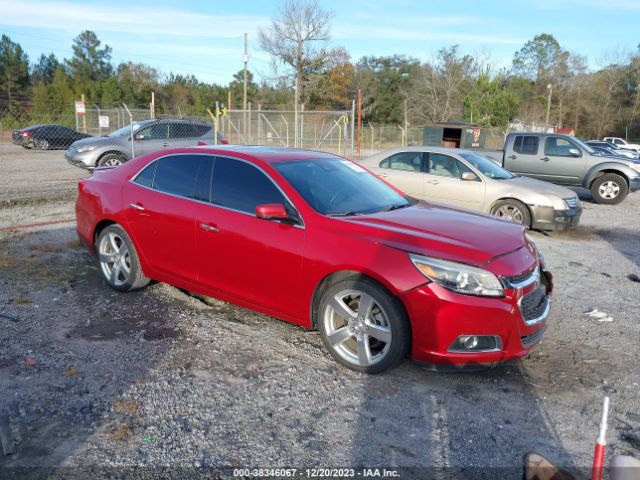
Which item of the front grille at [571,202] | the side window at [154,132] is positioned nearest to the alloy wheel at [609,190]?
the front grille at [571,202]

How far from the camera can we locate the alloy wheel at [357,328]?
378 centimetres

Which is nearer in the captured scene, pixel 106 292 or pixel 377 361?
pixel 377 361

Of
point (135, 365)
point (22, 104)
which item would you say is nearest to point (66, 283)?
point (135, 365)

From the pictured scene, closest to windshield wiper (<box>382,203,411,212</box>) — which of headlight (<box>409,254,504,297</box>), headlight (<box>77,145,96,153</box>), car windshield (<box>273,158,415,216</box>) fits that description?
car windshield (<box>273,158,415,216</box>)

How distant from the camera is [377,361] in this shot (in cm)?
380

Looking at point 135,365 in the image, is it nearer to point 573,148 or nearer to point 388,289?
point 388,289

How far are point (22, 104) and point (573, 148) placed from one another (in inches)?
1218

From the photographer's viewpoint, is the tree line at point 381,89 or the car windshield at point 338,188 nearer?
the car windshield at point 338,188

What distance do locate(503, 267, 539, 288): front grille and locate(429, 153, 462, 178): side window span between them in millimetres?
5679

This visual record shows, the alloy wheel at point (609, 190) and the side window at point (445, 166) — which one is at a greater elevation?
the side window at point (445, 166)

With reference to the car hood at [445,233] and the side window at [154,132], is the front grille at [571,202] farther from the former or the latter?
the side window at [154,132]

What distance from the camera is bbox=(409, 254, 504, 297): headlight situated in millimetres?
3562

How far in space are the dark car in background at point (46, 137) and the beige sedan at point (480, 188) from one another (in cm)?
2229

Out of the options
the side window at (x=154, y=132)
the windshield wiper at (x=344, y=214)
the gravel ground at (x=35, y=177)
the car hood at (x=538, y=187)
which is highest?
the side window at (x=154, y=132)
